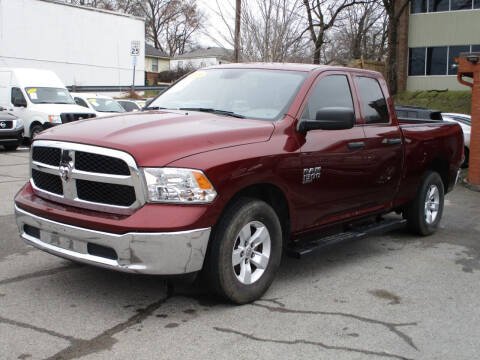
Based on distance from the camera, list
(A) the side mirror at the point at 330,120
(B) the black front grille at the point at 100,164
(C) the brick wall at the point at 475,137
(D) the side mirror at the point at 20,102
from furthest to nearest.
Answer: (D) the side mirror at the point at 20,102, (C) the brick wall at the point at 475,137, (A) the side mirror at the point at 330,120, (B) the black front grille at the point at 100,164

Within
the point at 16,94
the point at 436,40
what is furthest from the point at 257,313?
the point at 436,40

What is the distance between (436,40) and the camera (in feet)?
104

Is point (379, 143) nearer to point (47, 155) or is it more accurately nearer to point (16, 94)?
point (47, 155)

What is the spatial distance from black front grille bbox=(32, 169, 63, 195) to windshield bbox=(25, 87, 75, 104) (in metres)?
13.5

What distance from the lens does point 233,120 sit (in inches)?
190

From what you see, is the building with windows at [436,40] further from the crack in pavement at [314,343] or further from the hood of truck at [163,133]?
the crack in pavement at [314,343]

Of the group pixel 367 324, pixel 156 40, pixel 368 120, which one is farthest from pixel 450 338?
pixel 156 40

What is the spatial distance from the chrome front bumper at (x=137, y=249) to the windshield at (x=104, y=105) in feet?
54.1

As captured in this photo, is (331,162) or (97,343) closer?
(97,343)

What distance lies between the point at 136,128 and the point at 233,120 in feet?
2.78

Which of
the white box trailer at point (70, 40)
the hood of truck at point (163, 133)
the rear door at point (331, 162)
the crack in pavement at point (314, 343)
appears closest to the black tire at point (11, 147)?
the hood of truck at point (163, 133)

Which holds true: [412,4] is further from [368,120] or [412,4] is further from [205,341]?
[205,341]

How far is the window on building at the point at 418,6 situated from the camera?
32219 mm

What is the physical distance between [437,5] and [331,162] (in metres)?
29.7
